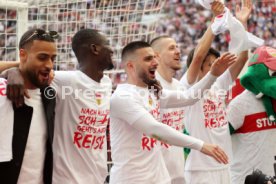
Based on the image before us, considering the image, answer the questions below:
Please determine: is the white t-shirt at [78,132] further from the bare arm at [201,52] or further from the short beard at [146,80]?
the bare arm at [201,52]

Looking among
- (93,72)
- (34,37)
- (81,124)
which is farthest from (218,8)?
(34,37)

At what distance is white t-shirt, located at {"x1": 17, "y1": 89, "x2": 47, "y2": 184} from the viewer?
2.91m

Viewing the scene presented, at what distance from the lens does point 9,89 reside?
2844 millimetres

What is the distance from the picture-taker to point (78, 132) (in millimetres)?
3266

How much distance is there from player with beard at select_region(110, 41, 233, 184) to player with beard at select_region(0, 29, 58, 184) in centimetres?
69

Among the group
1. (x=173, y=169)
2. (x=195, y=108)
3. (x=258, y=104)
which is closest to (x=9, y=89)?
(x=173, y=169)

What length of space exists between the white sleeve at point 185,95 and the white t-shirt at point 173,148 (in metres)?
0.20

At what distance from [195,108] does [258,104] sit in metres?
0.60

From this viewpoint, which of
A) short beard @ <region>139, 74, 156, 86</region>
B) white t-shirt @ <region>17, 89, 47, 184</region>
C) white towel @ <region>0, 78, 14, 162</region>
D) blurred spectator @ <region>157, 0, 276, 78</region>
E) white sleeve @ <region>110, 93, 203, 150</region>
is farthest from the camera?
blurred spectator @ <region>157, 0, 276, 78</region>

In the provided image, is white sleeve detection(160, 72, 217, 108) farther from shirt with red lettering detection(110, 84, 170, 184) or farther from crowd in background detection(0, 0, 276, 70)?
crowd in background detection(0, 0, 276, 70)

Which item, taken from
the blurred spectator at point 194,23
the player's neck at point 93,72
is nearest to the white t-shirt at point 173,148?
the player's neck at point 93,72

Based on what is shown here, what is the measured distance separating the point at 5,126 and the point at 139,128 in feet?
3.29

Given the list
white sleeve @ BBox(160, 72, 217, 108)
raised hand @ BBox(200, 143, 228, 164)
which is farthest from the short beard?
raised hand @ BBox(200, 143, 228, 164)

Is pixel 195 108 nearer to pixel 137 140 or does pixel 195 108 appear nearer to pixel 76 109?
pixel 137 140
